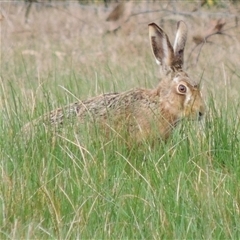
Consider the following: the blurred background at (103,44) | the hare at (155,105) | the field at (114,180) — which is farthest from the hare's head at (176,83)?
the blurred background at (103,44)

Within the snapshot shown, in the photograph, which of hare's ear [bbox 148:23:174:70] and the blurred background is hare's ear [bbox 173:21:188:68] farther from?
the blurred background

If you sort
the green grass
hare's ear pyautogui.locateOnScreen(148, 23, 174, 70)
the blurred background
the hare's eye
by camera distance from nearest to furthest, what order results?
1. the green grass
2. the hare's eye
3. hare's ear pyautogui.locateOnScreen(148, 23, 174, 70)
4. the blurred background

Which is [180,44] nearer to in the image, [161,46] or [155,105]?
[161,46]

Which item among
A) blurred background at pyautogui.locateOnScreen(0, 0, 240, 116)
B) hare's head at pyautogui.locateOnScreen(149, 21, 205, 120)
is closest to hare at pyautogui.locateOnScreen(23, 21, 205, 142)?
hare's head at pyautogui.locateOnScreen(149, 21, 205, 120)

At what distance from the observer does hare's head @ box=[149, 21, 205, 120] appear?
570 cm

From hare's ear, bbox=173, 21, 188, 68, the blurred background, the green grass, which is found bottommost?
the blurred background

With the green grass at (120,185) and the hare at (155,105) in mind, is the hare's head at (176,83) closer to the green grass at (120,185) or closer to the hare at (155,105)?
the hare at (155,105)

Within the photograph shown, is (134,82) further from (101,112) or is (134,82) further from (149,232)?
(149,232)

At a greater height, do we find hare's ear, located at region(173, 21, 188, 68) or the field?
hare's ear, located at region(173, 21, 188, 68)

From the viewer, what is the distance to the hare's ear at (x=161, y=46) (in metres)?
6.00

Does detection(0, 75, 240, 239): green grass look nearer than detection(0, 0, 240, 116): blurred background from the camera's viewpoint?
Yes

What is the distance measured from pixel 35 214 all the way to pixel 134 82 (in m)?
3.32

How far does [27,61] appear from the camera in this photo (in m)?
8.98

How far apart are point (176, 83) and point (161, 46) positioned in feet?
1.04
